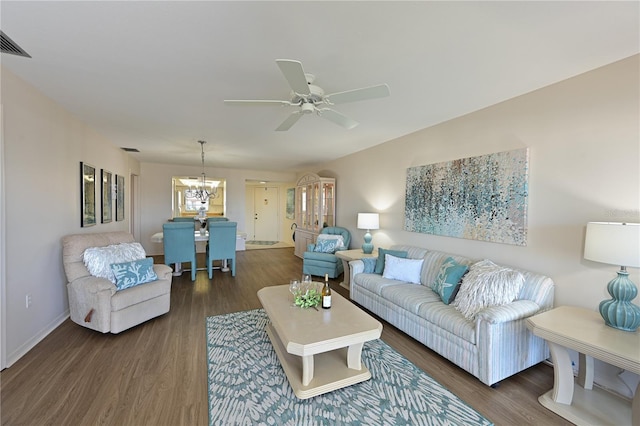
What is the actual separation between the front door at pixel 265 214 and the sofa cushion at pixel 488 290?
Answer: 8214 millimetres

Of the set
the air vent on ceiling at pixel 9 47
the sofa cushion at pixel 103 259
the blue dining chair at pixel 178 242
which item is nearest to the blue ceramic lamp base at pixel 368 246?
the blue dining chair at pixel 178 242

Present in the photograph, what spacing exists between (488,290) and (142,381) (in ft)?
9.71

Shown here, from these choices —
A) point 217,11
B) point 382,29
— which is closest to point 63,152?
point 217,11

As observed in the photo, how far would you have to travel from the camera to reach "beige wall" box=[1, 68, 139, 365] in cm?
222

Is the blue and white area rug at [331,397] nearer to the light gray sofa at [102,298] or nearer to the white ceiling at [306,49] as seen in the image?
the light gray sofa at [102,298]

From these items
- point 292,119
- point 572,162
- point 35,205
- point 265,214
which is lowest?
point 265,214

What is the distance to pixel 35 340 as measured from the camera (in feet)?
8.29

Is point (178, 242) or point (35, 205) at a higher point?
point (35, 205)

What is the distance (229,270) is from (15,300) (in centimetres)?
335

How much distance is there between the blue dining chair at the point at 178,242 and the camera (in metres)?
4.47

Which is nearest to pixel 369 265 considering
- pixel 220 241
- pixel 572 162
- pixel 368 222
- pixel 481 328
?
pixel 368 222

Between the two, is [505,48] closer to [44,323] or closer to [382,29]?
[382,29]

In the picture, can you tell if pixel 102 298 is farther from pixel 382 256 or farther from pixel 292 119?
pixel 382 256

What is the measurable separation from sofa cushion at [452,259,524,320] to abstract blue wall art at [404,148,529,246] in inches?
18.1
